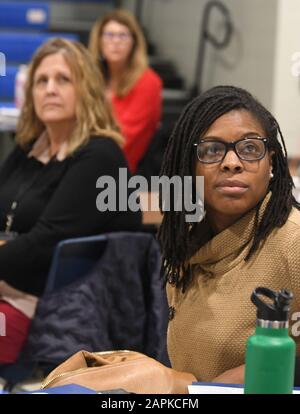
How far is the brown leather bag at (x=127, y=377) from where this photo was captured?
1507 mm

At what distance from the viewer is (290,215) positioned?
1.79 metres

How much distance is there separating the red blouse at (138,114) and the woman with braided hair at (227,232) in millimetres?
3397

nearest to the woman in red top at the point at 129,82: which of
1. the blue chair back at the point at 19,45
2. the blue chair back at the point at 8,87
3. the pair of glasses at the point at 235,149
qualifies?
the blue chair back at the point at 8,87

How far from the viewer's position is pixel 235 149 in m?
1.76

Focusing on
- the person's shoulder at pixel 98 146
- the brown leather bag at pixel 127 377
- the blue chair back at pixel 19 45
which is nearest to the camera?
the brown leather bag at pixel 127 377

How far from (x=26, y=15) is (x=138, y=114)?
2.92m

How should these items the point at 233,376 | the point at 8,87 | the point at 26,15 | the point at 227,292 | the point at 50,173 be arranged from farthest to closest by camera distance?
the point at 26,15, the point at 8,87, the point at 50,173, the point at 227,292, the point at 233,376

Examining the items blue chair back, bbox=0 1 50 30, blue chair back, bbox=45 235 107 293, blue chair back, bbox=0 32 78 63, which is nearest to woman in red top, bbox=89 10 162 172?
blue chair back, bbox=0 32 78 63

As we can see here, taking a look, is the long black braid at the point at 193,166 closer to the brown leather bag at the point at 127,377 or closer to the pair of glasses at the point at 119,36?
the brown leather bag at the point at 127,377

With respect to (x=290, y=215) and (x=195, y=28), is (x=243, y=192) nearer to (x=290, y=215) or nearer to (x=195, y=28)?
(x=290, y=215)

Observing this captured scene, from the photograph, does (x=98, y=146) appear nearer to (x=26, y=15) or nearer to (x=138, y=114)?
(x=138, y=114)

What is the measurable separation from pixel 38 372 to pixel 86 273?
1.74 feet

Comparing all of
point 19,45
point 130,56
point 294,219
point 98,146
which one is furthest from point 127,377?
point 19,45
